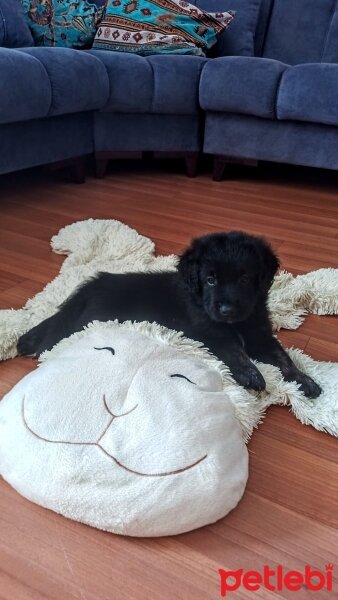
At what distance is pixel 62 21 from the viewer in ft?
9.61

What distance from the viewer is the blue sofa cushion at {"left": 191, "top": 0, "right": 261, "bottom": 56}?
322 centimetres

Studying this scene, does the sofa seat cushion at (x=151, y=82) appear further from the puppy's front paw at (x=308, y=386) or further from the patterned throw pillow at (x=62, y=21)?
the puppy's front paw at (x=308, y=386)


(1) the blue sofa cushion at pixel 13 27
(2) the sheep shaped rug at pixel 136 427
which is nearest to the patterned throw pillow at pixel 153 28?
(1) the blue sofa cushion at pixel 13 27

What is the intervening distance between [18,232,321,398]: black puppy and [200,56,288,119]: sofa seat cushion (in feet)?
5.87

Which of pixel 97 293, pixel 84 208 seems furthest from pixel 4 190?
pixel 97 293

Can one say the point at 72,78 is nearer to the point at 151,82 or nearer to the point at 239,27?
the point at 151,82

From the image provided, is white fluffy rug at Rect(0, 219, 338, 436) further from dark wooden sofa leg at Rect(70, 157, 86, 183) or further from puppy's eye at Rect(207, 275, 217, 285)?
dark wooden sofa leg at Rect(70, 157, 86, 183)

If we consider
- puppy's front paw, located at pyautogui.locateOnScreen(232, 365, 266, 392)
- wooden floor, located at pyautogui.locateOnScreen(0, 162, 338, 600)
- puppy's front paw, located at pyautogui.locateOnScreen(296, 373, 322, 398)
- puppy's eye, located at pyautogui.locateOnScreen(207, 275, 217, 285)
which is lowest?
wooden floor, located at pyautogui.locateOnScreen(0, 162, 338, 600)

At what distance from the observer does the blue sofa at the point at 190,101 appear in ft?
7.90

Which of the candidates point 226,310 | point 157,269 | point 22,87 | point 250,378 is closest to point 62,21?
point 22,87

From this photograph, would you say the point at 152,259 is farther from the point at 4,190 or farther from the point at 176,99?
the point at 176,99

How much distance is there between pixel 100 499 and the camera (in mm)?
787

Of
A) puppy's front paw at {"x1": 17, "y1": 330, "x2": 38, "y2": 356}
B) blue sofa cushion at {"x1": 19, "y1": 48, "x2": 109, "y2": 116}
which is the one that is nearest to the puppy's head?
puppy's front paw at {"x1": 17, "y1": 330, "x2": 38, "y2": 356}

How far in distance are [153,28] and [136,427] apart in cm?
Result: 278
